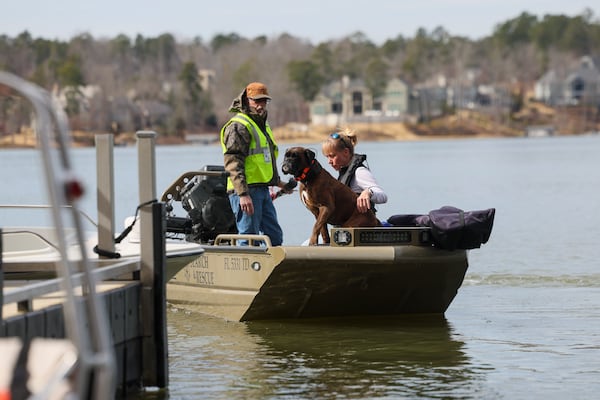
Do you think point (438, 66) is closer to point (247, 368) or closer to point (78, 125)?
point (78, 125)

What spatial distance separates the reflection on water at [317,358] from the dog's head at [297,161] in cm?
144

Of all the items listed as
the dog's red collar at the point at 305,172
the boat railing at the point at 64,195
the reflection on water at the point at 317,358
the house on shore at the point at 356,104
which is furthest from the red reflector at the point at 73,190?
the house on shore at the point at 356,104

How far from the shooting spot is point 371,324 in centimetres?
1166

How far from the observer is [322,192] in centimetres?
1078

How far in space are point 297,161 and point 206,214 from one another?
1.61 metres

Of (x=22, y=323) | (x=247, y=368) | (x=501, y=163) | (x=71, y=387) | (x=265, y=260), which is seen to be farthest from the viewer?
(x=501, y=163)

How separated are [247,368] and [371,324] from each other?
2031mm

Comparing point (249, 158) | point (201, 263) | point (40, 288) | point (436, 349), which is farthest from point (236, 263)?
point (40, 288)

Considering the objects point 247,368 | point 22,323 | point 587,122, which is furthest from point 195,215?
point 587,122

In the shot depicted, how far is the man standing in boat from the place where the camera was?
11062 millimetres

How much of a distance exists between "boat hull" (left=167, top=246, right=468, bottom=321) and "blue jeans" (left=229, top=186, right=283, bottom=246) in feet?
0.92

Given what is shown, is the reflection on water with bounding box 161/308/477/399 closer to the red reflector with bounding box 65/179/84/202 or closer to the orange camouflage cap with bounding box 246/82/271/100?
the orange camouflage cap with bounding box 246/82/271/100

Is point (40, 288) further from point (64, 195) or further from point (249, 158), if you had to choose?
point (249, 158)

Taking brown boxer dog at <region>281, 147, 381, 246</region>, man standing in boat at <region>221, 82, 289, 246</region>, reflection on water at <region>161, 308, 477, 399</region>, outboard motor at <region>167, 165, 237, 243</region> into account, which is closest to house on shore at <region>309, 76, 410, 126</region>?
outboard motor at <region>167, 165, 237, 243</region>
